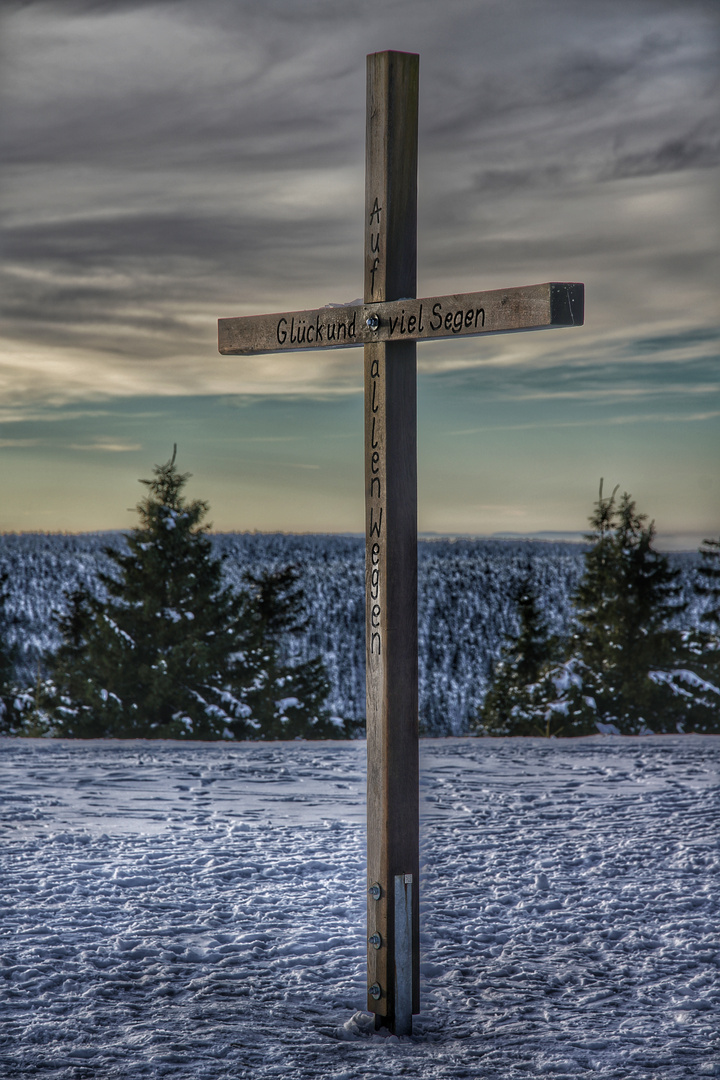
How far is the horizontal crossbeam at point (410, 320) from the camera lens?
136 inches

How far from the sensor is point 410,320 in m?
3.77

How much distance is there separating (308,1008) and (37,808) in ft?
13.1

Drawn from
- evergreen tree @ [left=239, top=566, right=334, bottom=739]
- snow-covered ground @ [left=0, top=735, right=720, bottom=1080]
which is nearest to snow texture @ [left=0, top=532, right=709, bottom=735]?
evergreen tree @ [left=239, top=566, right=334, bottom=739]

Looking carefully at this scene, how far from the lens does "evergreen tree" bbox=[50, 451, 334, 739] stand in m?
18.3

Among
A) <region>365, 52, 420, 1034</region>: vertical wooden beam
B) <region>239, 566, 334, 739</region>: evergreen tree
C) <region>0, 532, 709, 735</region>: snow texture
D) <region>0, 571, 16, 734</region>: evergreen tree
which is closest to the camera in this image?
<region>365, 52, 420, 1034</region>: vertical wooden beam

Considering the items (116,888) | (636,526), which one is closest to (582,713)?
(636,526)

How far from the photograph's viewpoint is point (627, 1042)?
3.78 m

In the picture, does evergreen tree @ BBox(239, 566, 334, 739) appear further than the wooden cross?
Yes

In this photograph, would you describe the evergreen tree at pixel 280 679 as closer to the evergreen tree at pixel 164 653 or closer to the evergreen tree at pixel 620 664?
the evergreen tree at pixel 164 653

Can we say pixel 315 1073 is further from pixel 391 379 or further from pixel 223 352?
pixel 223 352

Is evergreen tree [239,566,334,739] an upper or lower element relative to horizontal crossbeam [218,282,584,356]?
lower

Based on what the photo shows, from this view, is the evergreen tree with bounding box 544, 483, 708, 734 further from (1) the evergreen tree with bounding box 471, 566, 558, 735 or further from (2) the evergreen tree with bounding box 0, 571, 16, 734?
(2) the evergreen tree with bounding box 0, 571, 16, 734

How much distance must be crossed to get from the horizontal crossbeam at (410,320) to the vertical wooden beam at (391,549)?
0.09m

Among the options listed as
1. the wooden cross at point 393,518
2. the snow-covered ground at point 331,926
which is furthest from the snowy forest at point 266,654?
the wooden cross at point 393,518
